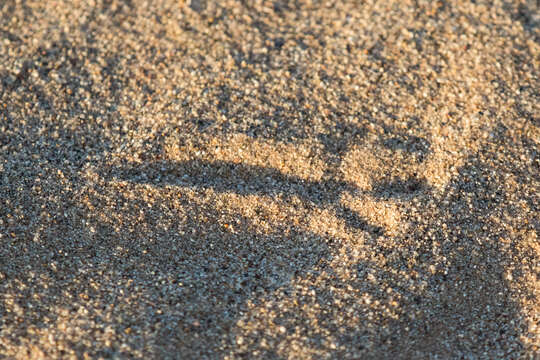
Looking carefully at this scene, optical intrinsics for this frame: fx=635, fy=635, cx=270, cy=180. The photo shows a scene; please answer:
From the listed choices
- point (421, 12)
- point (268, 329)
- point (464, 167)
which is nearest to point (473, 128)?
point (464, 167)

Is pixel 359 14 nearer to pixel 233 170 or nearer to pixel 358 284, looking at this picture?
pixel 233 170

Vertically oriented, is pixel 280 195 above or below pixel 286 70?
below

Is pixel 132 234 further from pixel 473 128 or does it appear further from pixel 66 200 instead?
pixel 473 128

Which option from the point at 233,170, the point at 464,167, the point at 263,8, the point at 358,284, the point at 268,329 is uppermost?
the point at 263,8

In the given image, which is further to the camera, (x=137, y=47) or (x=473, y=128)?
(x=137, y=47)

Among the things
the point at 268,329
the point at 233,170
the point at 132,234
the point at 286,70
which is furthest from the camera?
the point at 286,70

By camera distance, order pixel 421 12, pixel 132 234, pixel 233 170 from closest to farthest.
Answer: pixel 132 234 < pixel 233 170 < pixel 421 12
